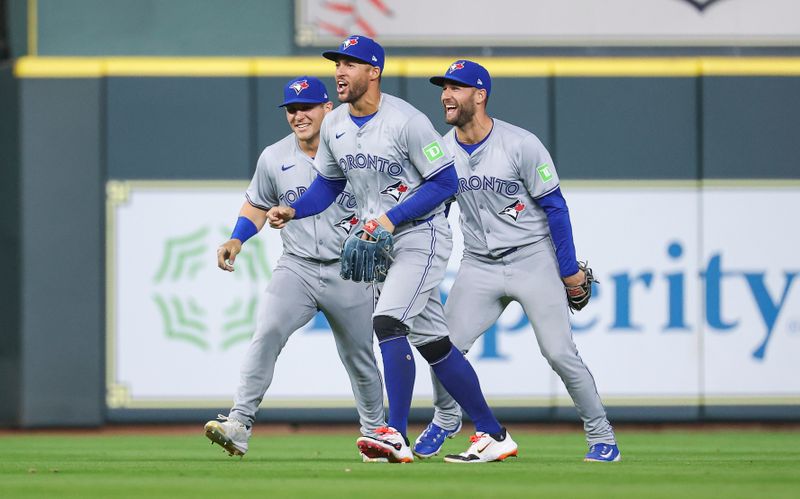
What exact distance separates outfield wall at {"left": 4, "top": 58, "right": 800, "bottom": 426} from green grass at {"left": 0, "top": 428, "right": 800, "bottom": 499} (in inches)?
62.7

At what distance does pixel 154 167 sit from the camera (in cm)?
1131

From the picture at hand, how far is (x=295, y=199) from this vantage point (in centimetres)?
805

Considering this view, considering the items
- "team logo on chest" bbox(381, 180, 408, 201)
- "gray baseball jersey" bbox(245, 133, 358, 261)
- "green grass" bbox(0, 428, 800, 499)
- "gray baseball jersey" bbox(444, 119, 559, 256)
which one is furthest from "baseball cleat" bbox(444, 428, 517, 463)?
"gray baseball jersey" bbox(245, 133, 358, 261)

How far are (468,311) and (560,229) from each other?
1.99 feet

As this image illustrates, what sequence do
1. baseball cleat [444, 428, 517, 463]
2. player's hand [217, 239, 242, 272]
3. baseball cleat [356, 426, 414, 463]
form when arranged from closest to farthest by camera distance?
baseball cleat [356, 426, 414, 463] < baseball cleat [444, 428, 517, 463] < player's hand [217, 239, 242, 272]

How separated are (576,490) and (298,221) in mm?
2809

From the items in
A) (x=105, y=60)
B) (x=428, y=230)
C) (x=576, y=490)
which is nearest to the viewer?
(x=576, y=490)

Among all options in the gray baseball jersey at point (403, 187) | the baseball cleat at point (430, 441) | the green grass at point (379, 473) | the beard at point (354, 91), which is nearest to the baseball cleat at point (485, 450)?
the green grass at point (379, 473)

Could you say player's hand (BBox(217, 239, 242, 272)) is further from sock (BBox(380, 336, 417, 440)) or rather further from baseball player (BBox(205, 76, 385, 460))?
sock (BBox(380, 336, 417, 440))

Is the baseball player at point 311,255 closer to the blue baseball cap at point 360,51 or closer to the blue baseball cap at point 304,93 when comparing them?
the blue baseball cap at point 304,93

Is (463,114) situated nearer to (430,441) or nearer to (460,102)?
(460,102)

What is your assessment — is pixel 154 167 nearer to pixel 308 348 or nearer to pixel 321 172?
pixel 308 348

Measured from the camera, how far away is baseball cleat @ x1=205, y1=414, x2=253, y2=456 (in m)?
7.29

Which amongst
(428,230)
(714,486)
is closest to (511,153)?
(428,230)
